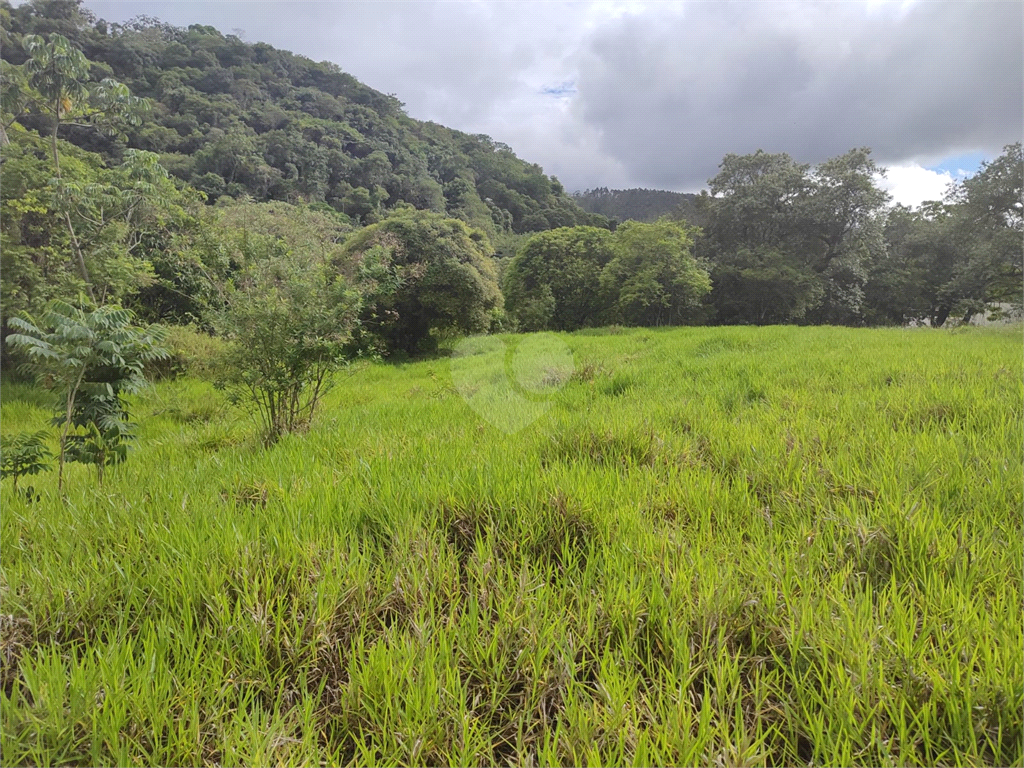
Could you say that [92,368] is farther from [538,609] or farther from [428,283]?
[428,283]

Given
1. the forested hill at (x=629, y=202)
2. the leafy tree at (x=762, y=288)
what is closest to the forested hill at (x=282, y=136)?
the forested hill at (x=629, y=202)

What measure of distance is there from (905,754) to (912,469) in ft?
5.56

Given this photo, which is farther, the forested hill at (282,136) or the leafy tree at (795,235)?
the forested hill at (282,136)

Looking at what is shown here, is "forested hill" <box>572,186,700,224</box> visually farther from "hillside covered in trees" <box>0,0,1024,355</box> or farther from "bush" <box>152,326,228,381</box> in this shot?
"bush" <box>152,326,228,381</box>

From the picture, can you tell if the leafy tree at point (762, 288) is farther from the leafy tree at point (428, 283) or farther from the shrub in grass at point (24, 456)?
the shrub in grass at point (24, 456)

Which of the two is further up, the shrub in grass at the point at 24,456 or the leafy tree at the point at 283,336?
the leafy tree at the point at 283,336

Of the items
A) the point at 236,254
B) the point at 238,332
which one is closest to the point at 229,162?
the point at 236,254

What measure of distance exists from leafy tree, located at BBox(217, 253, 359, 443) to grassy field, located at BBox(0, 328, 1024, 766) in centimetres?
184

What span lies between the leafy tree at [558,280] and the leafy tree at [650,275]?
1.24m

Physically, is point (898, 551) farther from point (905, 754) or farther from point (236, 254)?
point (236, 254)

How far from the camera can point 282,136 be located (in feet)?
174

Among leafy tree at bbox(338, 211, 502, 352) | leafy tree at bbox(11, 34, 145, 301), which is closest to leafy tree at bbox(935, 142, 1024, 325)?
leafy tree at bbox(338, 211, 502, 352)

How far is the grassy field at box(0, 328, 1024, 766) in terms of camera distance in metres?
1.01

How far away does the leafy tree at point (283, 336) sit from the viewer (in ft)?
14.2
